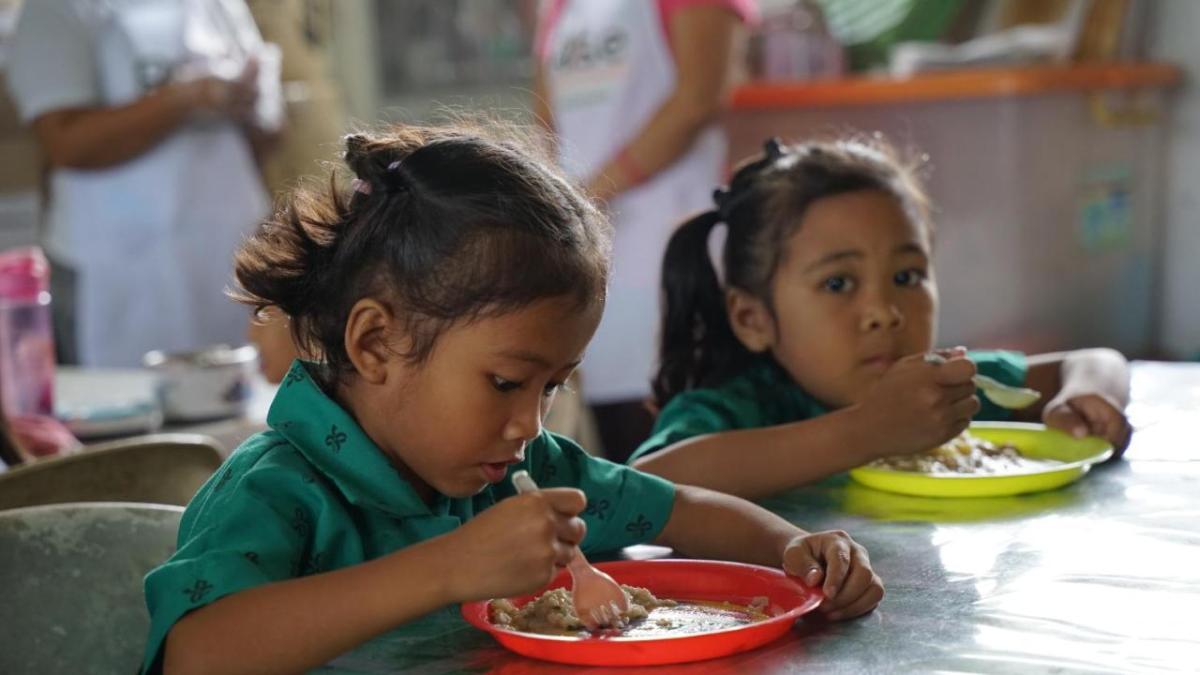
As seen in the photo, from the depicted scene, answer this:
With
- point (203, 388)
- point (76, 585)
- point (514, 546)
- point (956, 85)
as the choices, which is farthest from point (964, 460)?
point (956, 85)

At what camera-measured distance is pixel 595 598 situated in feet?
3.09

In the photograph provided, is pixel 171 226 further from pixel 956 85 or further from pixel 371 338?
pixel 371 338

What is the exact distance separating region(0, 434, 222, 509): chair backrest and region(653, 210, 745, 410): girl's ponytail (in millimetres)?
522

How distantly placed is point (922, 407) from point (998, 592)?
338 millimetres

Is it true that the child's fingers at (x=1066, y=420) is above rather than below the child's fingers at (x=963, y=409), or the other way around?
below

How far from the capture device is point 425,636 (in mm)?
958

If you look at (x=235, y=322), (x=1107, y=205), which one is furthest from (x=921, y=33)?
(x=235, y=322)

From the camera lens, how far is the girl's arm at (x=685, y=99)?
240cm

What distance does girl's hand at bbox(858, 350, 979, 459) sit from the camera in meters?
1.30

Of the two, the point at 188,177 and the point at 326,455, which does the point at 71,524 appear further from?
the point at 188,177

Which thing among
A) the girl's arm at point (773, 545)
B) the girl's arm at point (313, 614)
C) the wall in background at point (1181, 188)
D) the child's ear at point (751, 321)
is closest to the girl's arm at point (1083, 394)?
the child's ear at point (751, 321)

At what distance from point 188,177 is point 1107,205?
7.05ft

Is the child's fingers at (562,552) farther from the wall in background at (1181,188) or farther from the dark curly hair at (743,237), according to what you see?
the wall in background at (1181,188)

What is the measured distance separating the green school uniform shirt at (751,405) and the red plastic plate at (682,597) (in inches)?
16.1
